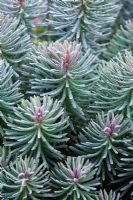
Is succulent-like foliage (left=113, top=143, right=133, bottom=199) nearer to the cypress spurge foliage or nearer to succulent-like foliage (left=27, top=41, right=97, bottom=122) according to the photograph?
succulent-like foliage (left=27, top=41, right=97, bottom=122)

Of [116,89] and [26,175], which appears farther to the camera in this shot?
[116,89]

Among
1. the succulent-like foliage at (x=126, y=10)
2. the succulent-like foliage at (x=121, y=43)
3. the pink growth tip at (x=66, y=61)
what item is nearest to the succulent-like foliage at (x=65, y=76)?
the pink growth tip at (x=66, y=61)

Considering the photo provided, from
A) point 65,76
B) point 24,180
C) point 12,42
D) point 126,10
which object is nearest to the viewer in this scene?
point 24,180

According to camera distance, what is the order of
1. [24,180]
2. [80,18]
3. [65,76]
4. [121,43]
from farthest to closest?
[121,43] < [80,18] < [65,76] < [24,180]

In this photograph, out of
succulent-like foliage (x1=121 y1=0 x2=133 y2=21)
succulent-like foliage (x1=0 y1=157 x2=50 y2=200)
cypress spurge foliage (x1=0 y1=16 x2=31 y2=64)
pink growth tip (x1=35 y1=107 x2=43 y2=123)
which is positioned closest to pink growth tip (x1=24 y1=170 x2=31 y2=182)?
succulent-like foliage (x1=0 y1=157 x2=50 y2=200)

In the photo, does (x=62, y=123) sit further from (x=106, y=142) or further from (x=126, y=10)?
(x=126, y=10)

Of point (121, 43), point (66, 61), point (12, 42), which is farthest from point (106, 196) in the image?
point (121, 43)

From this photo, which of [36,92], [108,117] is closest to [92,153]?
[108,117]

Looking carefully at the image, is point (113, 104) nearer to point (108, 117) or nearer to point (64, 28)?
point (108, 117)
